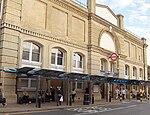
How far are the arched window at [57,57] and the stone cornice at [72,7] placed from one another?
509cm

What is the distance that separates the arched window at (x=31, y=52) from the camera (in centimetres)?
1948

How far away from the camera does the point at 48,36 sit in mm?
21266

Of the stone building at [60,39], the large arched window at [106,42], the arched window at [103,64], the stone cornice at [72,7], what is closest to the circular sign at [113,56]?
the stone building at [60,39]

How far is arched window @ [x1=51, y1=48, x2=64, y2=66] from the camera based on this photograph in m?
22.4

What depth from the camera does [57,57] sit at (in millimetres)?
22828

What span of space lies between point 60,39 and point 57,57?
1.97 meters

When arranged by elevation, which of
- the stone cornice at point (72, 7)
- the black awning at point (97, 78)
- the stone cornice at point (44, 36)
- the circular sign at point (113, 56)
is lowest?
the black awning at point (97, 78)

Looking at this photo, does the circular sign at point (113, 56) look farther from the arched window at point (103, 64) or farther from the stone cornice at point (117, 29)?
the stone cornice at point (117, 29)

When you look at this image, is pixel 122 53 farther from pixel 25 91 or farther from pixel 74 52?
pixel 25 91

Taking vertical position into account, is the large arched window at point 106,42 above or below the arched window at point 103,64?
above

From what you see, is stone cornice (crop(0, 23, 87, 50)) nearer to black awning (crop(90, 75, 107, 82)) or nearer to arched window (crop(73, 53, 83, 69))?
arched window (crop(73, 53, 83, 69))

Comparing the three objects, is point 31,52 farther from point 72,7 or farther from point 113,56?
point 113,56

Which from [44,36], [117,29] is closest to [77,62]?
[44,36]

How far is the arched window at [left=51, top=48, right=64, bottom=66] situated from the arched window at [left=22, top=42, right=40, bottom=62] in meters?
2.10
